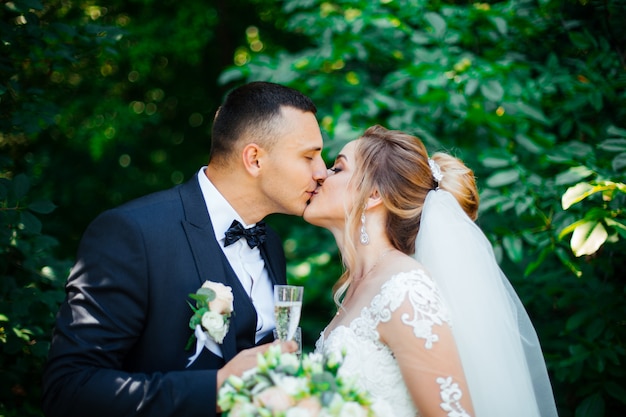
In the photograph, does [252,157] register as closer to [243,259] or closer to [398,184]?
[243,259]

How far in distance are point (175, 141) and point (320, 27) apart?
297 cm

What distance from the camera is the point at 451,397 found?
2.39 m

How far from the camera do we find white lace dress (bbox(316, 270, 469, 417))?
240 centimetres

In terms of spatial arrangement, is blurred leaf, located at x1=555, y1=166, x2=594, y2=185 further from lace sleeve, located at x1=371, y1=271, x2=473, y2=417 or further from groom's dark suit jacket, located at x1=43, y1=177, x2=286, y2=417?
groom's dark suit jacket, located at x1=43, y1=177, x2=286, y2=417

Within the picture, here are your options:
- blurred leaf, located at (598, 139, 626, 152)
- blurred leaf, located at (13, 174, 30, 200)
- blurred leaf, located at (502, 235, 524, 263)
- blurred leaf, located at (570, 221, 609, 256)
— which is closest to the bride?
blurred leaf, located at (502, 235, 524, 263)

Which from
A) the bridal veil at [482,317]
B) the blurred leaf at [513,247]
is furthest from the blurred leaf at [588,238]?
the blurred leaf at [513,247]

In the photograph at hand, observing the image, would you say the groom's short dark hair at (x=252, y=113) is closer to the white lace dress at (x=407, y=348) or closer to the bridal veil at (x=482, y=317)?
the bridal veil at (x=482, y=317)

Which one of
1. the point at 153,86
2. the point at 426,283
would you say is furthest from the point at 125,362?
the point at 153,86

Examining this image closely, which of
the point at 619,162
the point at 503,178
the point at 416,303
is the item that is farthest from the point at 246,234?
the point at 619,162

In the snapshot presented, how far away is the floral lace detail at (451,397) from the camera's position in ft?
7.79

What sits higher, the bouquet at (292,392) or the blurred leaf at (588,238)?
the bouquet at (292,392)

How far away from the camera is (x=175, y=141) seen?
21.8 ft

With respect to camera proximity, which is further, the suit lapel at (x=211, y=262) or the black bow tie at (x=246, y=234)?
the black bow tie at (x=246, y=234)

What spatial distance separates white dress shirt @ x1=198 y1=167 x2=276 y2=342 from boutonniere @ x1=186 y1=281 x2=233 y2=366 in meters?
0.39
